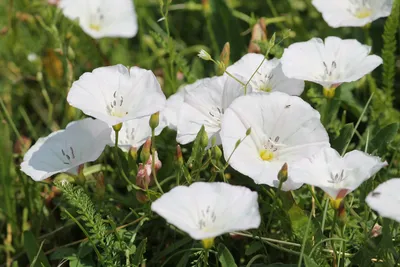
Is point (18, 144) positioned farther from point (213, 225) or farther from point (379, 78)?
point (379, 78)

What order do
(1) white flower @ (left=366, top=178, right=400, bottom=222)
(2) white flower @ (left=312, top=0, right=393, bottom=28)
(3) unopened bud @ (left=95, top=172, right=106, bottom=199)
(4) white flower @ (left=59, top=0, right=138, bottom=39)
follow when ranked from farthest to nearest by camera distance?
1. (4) white flower @ (left=59, top=0, right=138, bottom=39)
2. (2) white flower @ (left=312, top=0, right=393, bottom=28)
3. (3) unopened bud @ (left=95, top=172, right=106, bottom=199)
4. (1) white flower @ (left=366, top=178, right=400, bottom=222)

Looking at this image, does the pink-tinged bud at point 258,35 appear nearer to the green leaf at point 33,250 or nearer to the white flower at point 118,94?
the white flower at point 118,94

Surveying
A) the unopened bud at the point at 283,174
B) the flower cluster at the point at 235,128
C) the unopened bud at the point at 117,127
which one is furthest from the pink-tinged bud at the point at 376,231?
the unopened bud at the point at 117,127

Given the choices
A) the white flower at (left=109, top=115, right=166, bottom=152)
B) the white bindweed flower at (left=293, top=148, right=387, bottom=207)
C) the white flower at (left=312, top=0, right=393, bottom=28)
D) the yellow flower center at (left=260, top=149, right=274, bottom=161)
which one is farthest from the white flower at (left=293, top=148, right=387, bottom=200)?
the white flower at (left=312, top=0, right=393, bottom=28)

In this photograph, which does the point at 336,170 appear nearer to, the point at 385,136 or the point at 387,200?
the point at 387,200

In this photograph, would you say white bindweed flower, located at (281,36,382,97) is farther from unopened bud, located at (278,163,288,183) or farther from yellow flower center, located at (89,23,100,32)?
yellow flower center, located at (89,23,100,32)

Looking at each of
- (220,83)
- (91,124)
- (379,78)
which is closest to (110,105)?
(91,124)

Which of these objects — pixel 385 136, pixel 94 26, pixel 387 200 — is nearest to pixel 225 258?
pixel 387 200
